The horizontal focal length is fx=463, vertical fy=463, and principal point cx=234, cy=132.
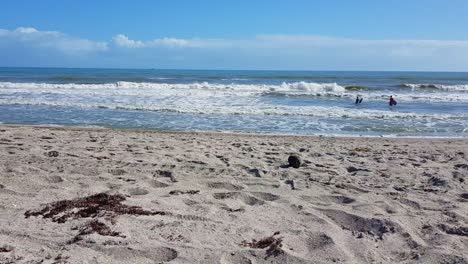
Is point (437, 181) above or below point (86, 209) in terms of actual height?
below

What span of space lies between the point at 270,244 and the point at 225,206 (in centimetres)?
105

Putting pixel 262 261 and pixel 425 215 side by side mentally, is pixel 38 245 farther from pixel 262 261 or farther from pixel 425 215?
pixel 425 215

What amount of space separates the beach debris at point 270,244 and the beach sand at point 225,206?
14 millimetres

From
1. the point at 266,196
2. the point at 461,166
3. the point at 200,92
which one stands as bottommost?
the point at 200,92

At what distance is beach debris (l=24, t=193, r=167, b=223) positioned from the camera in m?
4.12

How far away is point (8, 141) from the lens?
822cm

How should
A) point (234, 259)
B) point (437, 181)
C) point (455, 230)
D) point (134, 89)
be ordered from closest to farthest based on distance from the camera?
point (234, 259) < point (455, 230) < point (437, 181) < point (134, 89)

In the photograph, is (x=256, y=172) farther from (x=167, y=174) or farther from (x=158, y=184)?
(x=158, y=184)

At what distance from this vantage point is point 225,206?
4559mm

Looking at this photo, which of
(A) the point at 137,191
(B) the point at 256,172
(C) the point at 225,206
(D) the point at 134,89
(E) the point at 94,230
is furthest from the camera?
(D) the point at 134,89

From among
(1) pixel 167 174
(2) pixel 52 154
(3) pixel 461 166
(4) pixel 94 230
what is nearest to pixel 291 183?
(1) pixel 167 174

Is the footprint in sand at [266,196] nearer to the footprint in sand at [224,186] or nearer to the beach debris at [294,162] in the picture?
the footprint in sand at [224,186]

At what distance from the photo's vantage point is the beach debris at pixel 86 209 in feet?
13.5

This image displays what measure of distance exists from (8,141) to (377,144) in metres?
7.19
